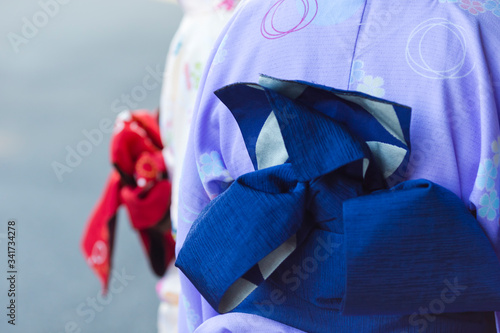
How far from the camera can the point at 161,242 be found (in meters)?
1.62

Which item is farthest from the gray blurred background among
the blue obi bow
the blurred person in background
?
the blue obi bow

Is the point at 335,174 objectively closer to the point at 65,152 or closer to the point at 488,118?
the point at 488,118

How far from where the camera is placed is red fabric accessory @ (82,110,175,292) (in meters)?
1.52

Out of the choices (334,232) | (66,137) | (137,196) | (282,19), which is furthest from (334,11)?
(66,137)

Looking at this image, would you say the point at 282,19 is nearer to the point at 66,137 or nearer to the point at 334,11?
the point at 334,11

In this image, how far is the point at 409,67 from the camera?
0.63m

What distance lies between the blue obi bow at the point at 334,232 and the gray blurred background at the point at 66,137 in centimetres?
175

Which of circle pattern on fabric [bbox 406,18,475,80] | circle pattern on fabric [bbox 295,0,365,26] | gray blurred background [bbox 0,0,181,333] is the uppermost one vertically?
circle pattern on fabric [bbox 295,0,365,26]

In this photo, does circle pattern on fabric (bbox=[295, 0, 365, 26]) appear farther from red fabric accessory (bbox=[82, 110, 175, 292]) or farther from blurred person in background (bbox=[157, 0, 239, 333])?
red fabric accessory (bbox=[82, 110, 175, 292])

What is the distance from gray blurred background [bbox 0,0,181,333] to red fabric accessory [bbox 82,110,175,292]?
0.75 meters

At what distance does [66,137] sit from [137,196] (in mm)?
1268

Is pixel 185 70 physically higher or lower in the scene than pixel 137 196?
higher

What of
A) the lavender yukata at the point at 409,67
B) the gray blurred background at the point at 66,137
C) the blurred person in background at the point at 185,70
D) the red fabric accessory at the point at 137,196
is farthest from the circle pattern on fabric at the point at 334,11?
the gray blurred background at the point at 66,137

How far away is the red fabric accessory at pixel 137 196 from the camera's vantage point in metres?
1.52
